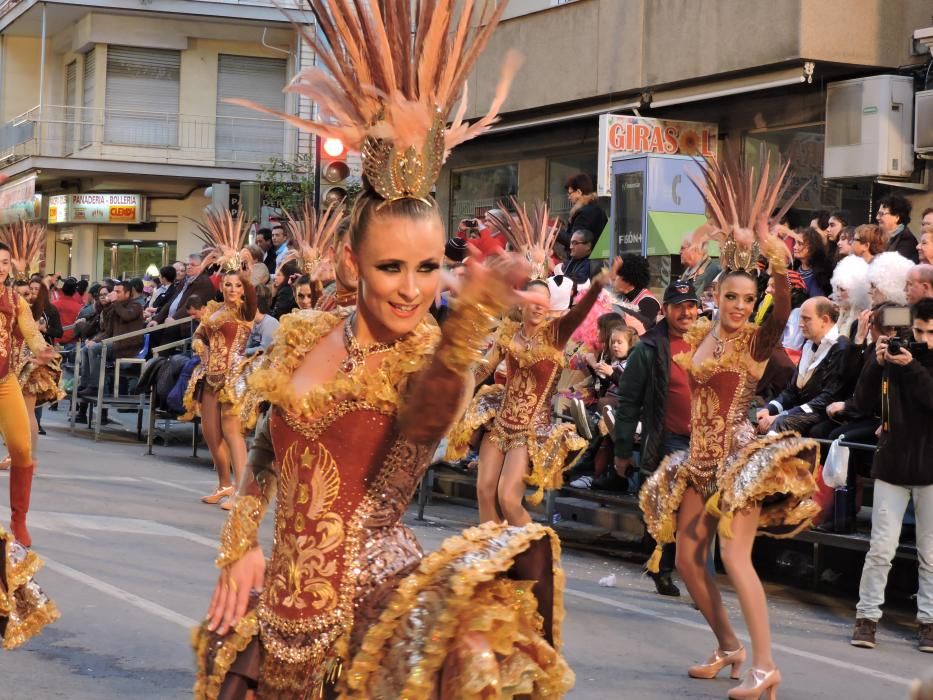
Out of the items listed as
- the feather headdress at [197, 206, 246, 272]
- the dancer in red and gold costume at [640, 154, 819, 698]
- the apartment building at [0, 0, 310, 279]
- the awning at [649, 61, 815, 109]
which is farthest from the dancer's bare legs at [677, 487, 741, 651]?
the apartment building at [0, 0, 310, 279]

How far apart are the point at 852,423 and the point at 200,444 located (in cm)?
1080

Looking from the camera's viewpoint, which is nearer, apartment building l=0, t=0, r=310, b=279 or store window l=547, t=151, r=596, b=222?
store window l=547, t=151, r=596, b=222

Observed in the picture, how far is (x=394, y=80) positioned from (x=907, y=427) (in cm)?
562

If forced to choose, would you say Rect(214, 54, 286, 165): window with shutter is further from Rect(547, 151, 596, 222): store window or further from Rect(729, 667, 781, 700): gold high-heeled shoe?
Rect(729, 667, 781, 700): gold high-heeled shoe

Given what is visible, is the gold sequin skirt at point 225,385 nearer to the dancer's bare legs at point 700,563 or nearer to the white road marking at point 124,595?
the white road marking at point 124,595

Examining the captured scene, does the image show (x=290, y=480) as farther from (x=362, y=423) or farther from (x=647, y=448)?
(x=647, y=448)

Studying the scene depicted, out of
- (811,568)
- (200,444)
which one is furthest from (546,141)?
(811,568)

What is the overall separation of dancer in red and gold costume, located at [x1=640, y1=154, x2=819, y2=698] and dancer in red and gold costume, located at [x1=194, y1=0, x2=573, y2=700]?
3.56 meters

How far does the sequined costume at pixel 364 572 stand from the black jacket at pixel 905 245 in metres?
8.41

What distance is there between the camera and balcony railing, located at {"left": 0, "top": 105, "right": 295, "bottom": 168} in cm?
3512

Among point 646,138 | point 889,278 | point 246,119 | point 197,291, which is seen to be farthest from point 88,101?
point 889,278

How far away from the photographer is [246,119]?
119ft

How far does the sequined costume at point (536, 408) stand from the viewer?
9852 mm

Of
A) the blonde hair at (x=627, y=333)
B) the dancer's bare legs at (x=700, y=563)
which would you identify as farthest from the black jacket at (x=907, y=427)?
the blonde hair at (x=627, y=333)
